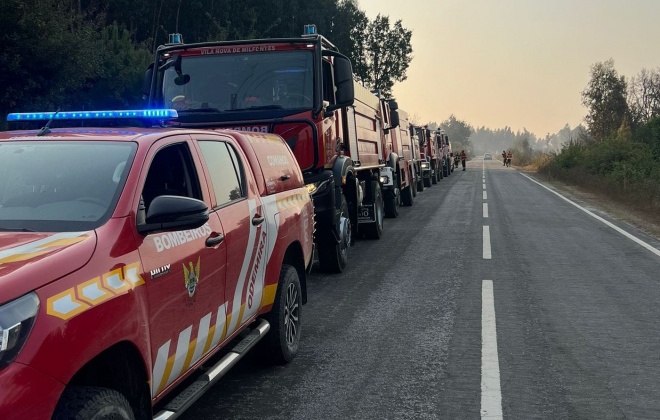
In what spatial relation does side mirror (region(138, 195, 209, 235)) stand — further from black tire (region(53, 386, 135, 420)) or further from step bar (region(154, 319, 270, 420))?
step bar (region(154, 319, 270, 420))

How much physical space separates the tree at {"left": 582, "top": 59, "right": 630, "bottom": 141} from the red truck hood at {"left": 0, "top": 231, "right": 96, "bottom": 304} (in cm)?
7205

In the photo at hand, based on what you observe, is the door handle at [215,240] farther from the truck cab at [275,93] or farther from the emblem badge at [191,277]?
the truck cab at [275,93]

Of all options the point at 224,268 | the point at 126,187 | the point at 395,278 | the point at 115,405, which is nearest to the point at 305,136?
the point at 395,278

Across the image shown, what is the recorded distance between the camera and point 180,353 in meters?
3.70

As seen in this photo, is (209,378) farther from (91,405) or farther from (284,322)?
(284,322)

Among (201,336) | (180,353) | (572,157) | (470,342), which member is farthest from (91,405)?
(572,157)

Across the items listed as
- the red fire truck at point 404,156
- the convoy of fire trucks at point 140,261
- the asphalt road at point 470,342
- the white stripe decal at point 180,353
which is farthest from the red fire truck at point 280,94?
the red fire truck at point 404,156

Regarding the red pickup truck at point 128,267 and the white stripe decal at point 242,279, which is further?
the white stripe decal at point 242,279

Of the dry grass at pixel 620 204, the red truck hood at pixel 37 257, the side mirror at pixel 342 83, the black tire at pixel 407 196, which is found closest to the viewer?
the red truck hood at pixel 37 257

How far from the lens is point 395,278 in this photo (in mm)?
9375

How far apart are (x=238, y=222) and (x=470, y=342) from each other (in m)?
2.65

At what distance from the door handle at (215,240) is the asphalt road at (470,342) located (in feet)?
3.93

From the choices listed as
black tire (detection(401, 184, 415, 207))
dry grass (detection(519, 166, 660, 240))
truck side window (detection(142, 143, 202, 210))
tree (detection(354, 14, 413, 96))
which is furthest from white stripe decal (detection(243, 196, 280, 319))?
tree (detection(354, 14, 413, 96))

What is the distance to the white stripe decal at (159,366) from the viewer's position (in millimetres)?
3371
